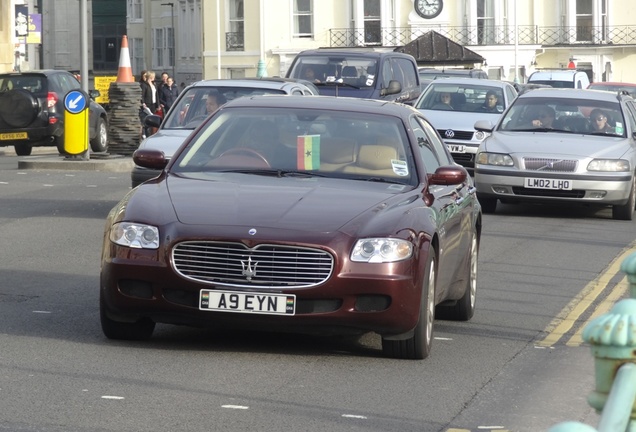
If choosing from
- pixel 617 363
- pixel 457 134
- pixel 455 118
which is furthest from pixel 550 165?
pixel 617 363

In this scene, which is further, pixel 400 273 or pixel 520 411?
pixel 400 273

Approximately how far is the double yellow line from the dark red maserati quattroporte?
2.75ft

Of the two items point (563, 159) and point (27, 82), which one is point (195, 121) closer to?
point (563, 159)

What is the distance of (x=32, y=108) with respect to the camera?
27.5 m

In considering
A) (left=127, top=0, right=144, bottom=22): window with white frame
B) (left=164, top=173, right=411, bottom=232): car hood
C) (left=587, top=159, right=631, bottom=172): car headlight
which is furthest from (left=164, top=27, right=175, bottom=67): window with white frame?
(left=164, top=173, right=411, bottom=232): car hood

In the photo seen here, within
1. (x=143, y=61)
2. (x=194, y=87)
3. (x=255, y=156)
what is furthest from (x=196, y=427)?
(x=143, y=61)

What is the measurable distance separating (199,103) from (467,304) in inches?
299

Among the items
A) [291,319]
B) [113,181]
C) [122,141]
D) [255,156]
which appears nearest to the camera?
[291,319]

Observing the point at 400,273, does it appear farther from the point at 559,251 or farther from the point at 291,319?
the point at 559,251

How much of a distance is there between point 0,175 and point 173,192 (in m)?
15.5

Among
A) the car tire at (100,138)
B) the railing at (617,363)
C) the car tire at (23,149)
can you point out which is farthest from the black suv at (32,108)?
the railing at (617,363)

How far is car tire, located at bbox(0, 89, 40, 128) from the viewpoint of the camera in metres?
27.5

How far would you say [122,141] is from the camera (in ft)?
87.9

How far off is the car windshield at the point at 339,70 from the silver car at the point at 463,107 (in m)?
1.34
